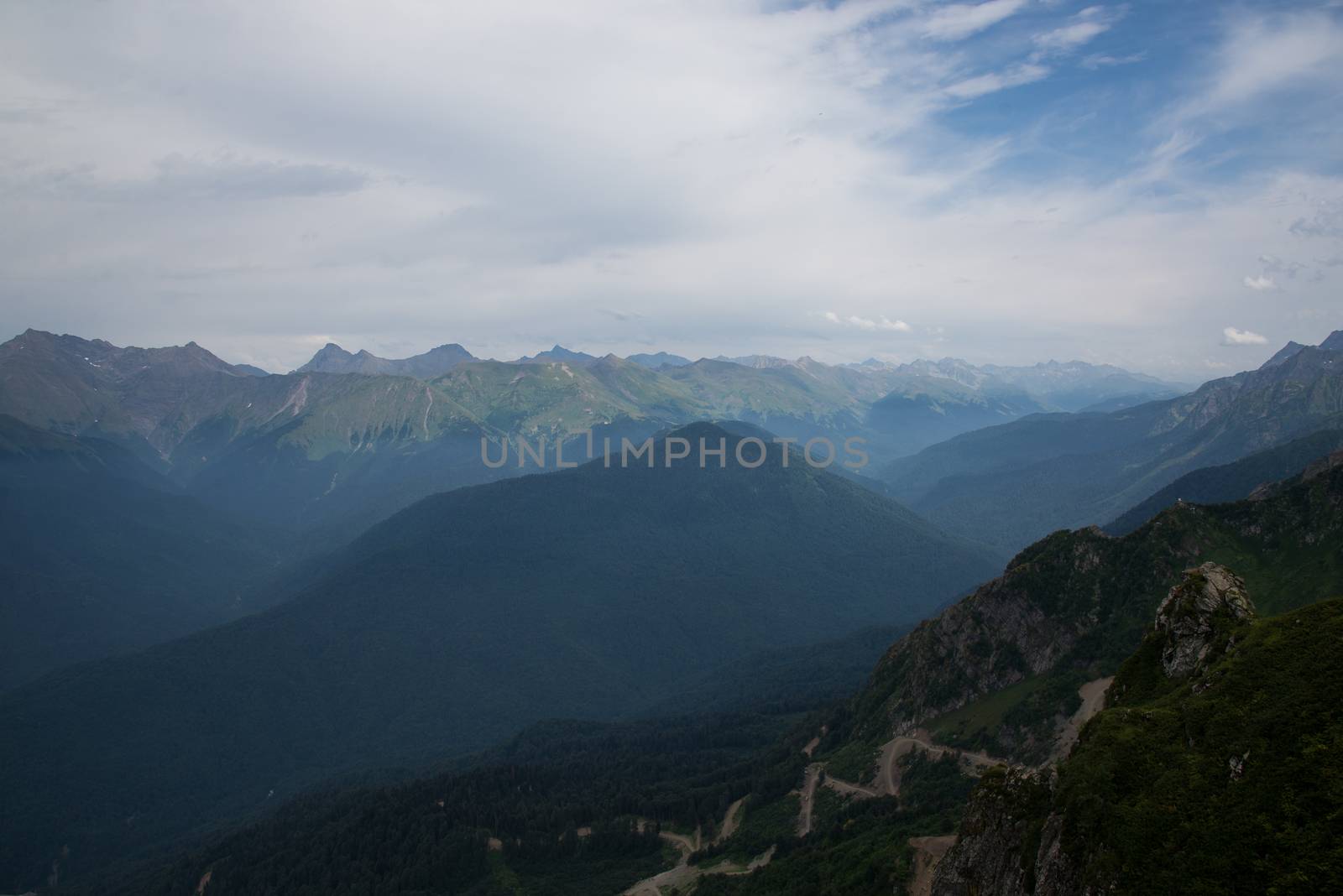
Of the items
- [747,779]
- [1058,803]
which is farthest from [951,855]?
[747,779]

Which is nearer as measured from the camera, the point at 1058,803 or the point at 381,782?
the point at 1058,803

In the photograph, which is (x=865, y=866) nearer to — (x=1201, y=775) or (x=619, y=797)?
(x=1201, y=775)

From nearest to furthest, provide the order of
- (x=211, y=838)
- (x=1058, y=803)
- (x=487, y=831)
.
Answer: (x=1058, y=803)
(x=487, y=831)
(x=211, y=838)

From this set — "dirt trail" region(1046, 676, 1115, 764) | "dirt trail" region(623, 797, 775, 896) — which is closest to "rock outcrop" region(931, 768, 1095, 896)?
"dirt trail" region(1046, 676, 1115, 764)

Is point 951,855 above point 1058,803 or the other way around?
the other way around

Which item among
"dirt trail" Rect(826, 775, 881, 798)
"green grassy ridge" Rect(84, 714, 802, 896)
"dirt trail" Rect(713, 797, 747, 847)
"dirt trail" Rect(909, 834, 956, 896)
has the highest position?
"dirt trail" Rect(909, 834, 956, 896)

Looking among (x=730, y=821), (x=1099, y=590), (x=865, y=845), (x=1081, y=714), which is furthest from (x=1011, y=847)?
(x=730, y=821)

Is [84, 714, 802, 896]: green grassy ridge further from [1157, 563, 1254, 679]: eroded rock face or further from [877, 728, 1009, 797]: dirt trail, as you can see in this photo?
[1157, 563, 1254, 679]: eroded rock face
